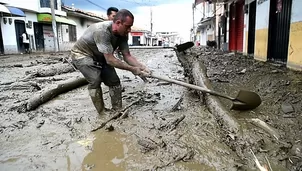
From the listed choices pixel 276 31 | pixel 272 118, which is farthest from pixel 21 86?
pixel 276 31

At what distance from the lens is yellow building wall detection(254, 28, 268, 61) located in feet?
28.7

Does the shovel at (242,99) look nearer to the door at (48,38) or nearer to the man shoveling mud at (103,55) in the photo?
the man shoveling mud at (103,55)

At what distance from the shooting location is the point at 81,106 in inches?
164

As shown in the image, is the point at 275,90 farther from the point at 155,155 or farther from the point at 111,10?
the point at 111,10

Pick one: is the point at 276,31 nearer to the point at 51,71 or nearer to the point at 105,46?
the point at 105,46

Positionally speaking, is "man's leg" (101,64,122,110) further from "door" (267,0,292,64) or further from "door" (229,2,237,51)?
"door" (229,2,237,51)

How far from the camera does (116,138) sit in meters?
2.87

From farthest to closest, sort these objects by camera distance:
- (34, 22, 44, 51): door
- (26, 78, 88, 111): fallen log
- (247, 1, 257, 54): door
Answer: (34, 22, 44, 51): door
(247, 1, 257, 54): door
(26, 78, 88, 111): fallen log

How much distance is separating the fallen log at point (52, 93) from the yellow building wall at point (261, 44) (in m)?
6.49

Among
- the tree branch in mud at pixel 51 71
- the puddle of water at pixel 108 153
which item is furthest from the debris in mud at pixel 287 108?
the tree branch in mud at pixel 51 71

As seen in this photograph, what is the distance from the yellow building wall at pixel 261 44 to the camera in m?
8.74

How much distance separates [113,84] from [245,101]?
6.36ft

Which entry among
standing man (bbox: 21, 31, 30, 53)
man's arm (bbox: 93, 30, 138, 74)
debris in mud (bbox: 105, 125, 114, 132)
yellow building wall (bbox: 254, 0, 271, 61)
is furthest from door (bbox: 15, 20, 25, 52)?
debris in mud (bbox: 105, 125, 114, 132)

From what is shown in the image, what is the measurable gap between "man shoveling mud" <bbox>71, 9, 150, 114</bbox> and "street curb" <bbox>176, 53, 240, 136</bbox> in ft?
3.39
